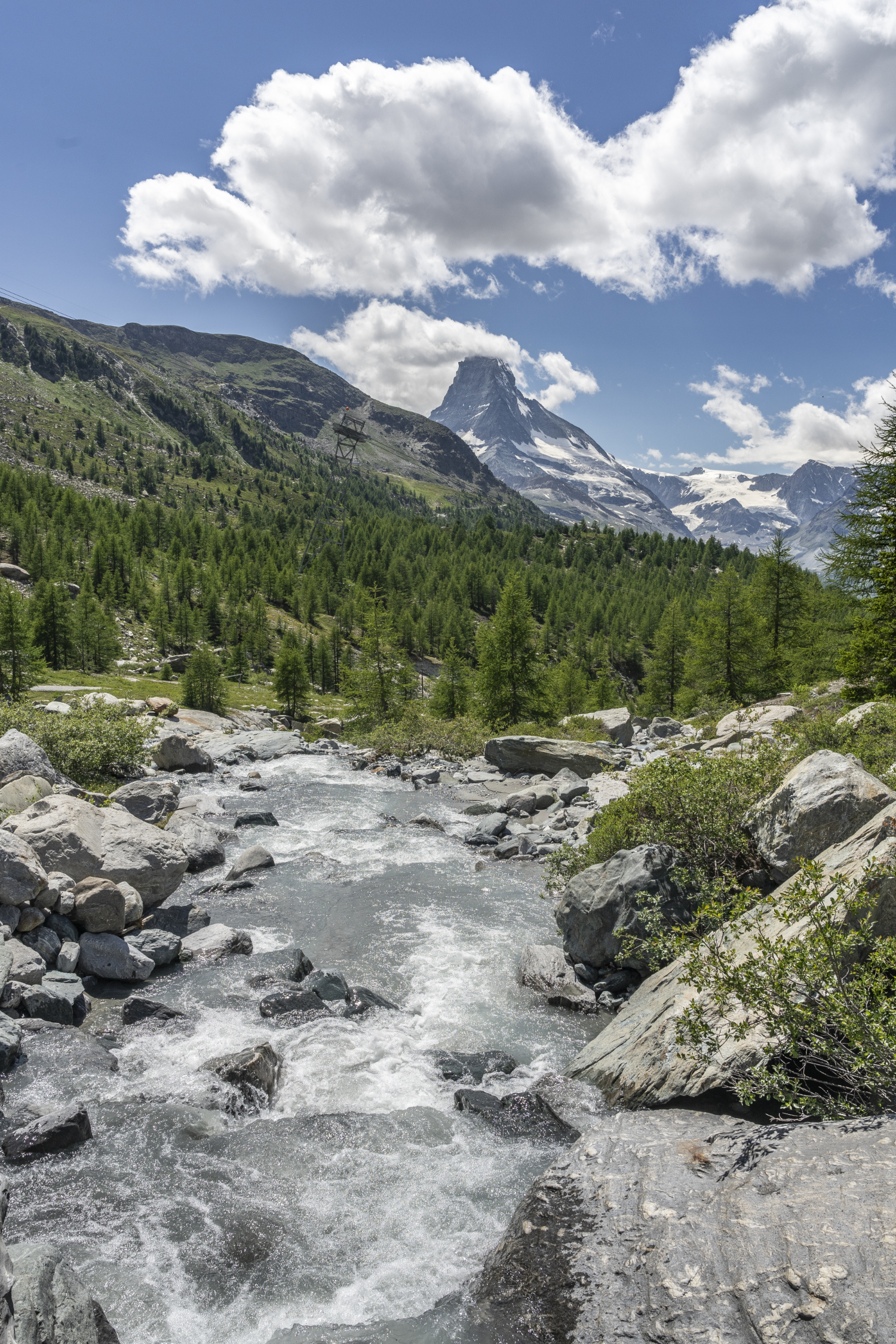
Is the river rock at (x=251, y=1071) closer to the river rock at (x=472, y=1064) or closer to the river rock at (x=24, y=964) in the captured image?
the river rock at (x=472, y=1064)

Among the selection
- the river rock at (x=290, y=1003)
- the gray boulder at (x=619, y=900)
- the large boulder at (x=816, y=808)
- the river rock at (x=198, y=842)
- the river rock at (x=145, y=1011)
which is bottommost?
the river rock at (x=198, y=842)

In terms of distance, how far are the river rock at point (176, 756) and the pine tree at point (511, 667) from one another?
19961mm

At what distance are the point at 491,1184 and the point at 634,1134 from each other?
2407 millimetres

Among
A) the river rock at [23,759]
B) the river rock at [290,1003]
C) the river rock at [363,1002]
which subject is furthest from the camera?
the river rock at [23,759]

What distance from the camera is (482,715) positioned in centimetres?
4522

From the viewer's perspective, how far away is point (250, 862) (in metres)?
20.2

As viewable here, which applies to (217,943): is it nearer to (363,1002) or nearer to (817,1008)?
(363,1002)

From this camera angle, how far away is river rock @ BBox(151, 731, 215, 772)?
112 ft

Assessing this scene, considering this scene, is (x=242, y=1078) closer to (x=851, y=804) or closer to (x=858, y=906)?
(x=858, y=906)

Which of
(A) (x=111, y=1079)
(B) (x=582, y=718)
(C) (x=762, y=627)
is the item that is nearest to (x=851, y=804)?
(A) (x=111, y=1079)

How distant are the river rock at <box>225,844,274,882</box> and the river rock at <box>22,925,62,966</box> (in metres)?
6.62

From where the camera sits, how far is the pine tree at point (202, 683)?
196 feet

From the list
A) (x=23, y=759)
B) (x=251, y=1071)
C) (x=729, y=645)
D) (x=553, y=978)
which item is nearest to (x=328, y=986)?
(x=251, y=1071)

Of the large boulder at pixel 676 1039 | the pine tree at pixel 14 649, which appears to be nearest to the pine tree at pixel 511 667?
the large boulder at pixel 676 1039
